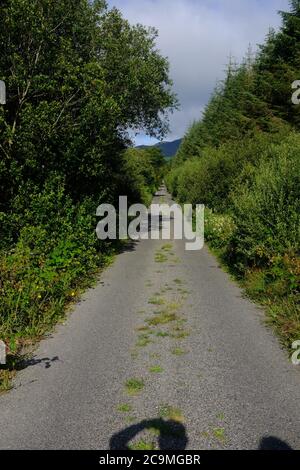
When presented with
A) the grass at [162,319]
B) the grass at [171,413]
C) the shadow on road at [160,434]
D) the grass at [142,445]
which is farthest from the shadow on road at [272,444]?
the grass at [162,319]

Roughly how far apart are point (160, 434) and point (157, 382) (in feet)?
4.86

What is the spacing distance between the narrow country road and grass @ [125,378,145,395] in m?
0.02

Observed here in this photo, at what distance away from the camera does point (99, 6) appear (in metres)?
16.5

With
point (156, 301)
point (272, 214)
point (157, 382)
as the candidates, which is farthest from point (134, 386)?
point (272, 214)

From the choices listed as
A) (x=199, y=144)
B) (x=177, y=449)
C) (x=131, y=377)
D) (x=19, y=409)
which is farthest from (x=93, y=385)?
(x=199, y=144)

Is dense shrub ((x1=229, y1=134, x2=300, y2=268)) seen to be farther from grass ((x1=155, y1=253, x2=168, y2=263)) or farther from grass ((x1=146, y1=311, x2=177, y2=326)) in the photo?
grass ((x1=155, y1=253, x2=168, y2=263))

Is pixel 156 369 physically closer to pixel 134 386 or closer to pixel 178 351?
pixel 134 386

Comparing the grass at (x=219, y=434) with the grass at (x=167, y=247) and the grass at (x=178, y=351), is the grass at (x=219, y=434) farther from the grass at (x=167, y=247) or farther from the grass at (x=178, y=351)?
the grass at (x=167, y=247)

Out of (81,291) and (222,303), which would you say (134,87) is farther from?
(222,303)

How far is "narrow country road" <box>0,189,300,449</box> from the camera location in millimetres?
5465

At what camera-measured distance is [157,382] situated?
22.7 feet

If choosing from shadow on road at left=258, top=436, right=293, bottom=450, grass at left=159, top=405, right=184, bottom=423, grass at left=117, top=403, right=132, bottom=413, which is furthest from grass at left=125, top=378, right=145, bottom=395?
shadow on road at left=258, top=436, right=293, bottom=450

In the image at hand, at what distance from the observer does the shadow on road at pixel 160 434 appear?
5.25 meters

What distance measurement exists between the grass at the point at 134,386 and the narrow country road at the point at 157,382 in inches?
0.6
